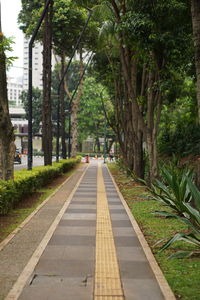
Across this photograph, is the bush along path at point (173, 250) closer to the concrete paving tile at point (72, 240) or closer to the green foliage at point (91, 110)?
the concrete paving tile at point (72, 240)

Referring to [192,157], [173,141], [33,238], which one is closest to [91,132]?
[173,141]

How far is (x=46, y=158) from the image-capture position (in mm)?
23047

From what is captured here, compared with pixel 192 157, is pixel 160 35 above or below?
above

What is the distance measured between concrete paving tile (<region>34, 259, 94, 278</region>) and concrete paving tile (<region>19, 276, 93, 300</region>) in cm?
18

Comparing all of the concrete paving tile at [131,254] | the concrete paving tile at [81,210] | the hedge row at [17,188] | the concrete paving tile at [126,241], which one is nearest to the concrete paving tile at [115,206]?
the concrete paving tile at [81,210]

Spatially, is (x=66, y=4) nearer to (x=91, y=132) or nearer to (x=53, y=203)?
(x=53, y=203)

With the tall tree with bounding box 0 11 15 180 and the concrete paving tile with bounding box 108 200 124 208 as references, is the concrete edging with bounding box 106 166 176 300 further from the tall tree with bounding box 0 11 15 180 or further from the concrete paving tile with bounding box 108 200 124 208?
the tall tree with bounding box 0 11 15 180

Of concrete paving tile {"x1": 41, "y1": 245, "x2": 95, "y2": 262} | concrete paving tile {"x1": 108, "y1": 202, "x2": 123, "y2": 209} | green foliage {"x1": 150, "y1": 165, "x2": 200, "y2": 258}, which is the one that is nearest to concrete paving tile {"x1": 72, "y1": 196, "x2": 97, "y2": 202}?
concrete paving tile {"x1": 108, "y1": 202, "x2": 123, "y2": 209}

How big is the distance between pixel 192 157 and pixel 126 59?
11.1m

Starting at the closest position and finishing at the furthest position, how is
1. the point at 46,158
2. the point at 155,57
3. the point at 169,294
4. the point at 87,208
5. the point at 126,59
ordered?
1. the point at 169,294
2. the point at 87,208
3. the point at 155,57
4. the point at 126,59
5. the point at 46,158

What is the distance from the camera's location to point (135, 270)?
5.78 meters

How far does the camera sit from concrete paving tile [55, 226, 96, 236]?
8.31 m

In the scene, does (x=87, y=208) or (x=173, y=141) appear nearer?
(x=87, y=208)

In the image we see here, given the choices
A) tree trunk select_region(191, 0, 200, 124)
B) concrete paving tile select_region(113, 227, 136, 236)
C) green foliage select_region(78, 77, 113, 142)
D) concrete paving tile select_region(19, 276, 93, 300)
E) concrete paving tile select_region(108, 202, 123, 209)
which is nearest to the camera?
concrete paving tile select_region(19, 276, 93, 300)
